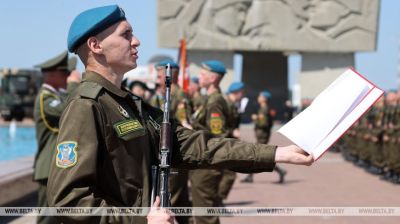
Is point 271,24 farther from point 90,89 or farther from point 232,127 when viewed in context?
point 90,89

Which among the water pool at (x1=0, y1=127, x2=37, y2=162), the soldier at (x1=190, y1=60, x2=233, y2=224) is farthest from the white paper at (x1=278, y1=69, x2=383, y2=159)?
the water pool at (x1=0, y1=127, x2=37, y2=162)

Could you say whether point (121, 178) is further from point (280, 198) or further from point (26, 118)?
point (26, 118)

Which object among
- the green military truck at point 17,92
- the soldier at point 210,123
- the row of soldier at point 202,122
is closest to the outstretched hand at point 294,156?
the row of soldier at point 202,122

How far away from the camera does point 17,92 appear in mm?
44156

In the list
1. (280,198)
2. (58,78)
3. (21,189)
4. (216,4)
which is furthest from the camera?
(216,4)

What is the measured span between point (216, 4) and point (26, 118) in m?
13.8

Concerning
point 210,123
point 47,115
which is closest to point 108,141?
point 47,115

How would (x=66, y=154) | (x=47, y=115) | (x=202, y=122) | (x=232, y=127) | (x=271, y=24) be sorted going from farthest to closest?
(x=271, y=24)
(x=232, y=127)
(x=202, y=122)
(x=47, y=115)
(x=66, y=154)

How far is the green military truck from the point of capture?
43.5 meters

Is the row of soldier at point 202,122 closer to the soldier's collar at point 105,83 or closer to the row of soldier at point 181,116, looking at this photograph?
the row of soldier at point 181,116

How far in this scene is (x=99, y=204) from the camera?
266 cm

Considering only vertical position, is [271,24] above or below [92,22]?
below

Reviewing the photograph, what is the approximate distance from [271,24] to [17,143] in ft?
65.1

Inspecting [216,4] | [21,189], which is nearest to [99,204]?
[21,189]
